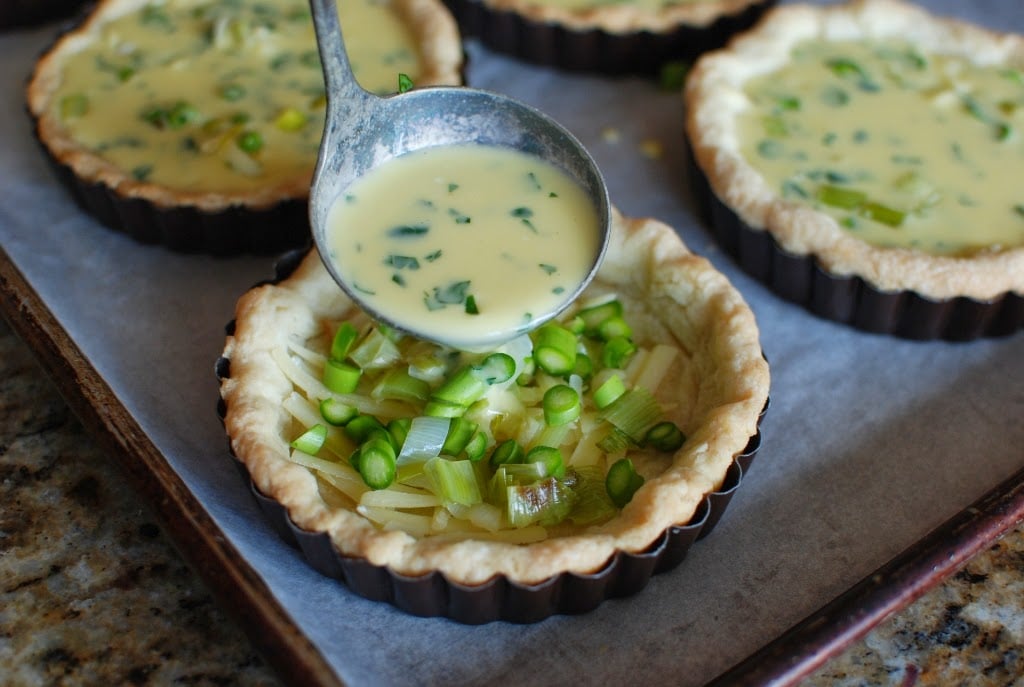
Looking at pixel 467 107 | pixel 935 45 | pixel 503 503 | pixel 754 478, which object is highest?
pixel 467 107

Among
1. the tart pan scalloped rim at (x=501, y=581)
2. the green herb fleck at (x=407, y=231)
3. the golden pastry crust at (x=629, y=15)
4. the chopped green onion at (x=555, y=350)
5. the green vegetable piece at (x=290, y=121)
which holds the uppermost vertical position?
the green herb fleck at (x=407, y=231)

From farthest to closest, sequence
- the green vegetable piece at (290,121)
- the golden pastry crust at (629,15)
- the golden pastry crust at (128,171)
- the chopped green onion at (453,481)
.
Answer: the golden pastry crust at (629,15) → the green vegetable piece at (290,121) → the golden pastry crust at (128,171) → the chopped green onion at (453,481)

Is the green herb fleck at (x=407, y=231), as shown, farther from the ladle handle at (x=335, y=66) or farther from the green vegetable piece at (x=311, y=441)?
the green vegetable piece at (x=311, y=441)

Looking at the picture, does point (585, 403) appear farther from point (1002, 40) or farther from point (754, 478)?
point (1002, 40)

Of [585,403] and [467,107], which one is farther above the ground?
[467,107]

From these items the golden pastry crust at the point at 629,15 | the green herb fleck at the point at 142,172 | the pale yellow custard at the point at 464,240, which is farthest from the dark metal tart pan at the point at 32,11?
the pale yellow custard at the point at 464,240

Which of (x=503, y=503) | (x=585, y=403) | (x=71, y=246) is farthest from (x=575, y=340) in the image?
(x=71, y=246)

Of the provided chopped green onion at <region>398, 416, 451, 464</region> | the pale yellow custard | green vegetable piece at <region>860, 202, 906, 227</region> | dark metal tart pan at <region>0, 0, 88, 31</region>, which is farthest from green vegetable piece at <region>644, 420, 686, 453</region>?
dark metal tart pan at <region>0, 0, 88, 31</region>

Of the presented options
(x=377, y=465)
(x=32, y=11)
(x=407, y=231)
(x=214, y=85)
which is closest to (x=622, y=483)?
(x=377, y=465)
